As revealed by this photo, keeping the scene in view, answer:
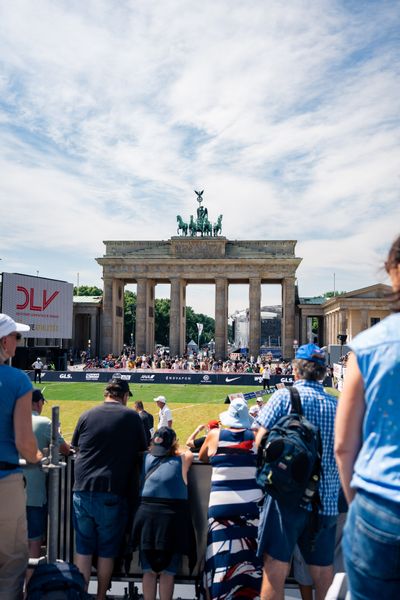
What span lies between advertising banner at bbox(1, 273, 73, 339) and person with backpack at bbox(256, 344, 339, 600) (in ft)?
151

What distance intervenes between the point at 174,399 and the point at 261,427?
2824 cm

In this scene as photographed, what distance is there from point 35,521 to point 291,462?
318cm

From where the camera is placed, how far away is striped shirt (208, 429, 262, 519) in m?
5.06

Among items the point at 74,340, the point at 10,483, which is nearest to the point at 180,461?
the point at 10,483

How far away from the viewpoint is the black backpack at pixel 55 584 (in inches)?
169

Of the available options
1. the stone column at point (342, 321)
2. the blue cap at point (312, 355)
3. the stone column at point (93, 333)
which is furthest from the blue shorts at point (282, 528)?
the stone column at point (93, 333)

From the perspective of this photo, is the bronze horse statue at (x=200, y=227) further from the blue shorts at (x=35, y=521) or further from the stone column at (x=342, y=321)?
the blue shorts at (x=35, y=521)

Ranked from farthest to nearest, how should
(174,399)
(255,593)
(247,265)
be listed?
(247,265), (174,399), (255,593)

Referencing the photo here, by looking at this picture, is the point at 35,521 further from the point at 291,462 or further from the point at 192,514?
the point at 291,462

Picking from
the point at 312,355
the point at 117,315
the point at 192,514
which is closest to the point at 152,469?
the point at 192,514

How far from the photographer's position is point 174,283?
259 ft

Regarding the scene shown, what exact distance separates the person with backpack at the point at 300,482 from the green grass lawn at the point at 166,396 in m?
13.5

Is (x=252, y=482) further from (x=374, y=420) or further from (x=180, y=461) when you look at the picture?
(x=374, y=420)

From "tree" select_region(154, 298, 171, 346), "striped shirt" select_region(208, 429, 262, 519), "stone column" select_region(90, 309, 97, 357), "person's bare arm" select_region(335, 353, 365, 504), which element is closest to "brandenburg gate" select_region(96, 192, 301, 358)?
"stone column" select_region(90, 309, 97, 357)
